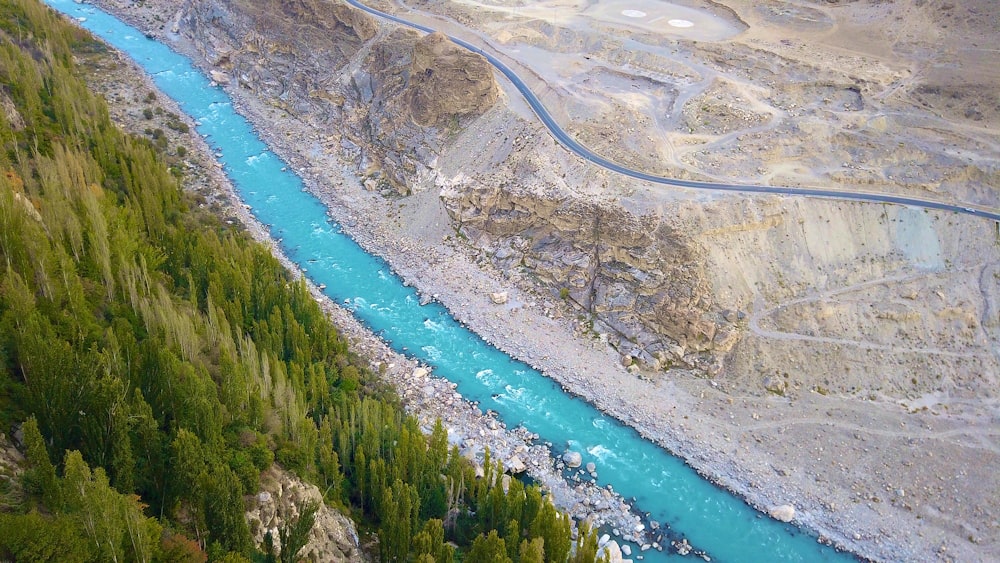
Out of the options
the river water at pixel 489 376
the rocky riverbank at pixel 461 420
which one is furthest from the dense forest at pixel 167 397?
the river water at pixel 489 376

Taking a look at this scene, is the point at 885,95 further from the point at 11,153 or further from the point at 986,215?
the point at 11,153

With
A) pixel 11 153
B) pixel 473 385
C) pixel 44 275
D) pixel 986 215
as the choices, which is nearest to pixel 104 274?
pixel 44 275

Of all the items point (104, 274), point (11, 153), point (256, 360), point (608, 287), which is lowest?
point (608, 287)

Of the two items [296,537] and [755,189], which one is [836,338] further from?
[296,537]

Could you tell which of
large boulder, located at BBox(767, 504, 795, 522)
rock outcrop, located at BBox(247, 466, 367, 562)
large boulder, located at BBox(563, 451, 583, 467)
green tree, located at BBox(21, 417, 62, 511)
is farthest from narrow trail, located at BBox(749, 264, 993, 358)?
green tree, located at BBox(21, 417, 62, 511)

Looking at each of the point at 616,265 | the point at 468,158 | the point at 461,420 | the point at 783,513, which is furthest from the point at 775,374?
the point at 468,158

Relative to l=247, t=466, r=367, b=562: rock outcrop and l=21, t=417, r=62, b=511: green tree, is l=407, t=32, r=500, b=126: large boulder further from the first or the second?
l=21, t=417, r=62, b=511: green tree
